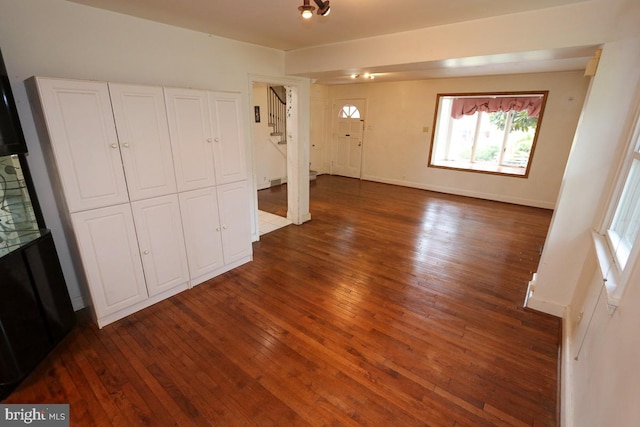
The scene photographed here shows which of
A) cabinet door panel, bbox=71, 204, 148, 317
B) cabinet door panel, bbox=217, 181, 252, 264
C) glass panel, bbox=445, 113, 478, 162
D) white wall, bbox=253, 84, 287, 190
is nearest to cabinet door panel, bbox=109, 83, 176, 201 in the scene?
cabinet door panel, bbox=71, 204, 148, 317

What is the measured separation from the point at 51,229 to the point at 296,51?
3124 millimetres

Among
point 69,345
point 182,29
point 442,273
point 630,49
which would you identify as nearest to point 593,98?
point 630,49

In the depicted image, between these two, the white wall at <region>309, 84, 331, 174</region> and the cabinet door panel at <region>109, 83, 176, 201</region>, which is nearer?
the cabinet door panel at <region>109, 83, 176, 201</region>

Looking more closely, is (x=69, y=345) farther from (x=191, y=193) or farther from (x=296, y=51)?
(x=296, y=51)

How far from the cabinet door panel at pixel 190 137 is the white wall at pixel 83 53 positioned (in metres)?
0.43

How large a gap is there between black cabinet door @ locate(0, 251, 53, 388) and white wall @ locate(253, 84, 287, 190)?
4.50m

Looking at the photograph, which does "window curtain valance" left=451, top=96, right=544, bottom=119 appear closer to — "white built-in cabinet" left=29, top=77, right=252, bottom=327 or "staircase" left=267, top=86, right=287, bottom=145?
"staircase" left=267, top=86, right=287, bottom=145

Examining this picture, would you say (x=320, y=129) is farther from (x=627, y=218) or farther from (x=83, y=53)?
(x=627, y=218)

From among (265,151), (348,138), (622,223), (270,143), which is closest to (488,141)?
(348,138)

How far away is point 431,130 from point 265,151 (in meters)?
3.79

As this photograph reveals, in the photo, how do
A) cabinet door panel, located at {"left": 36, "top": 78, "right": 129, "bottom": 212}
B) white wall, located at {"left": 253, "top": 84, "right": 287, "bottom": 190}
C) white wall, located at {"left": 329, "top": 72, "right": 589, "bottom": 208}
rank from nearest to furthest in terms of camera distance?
cabinet door panel, located at {"left": 36, "top": 78, "right": 129, "bottom": 212} < white wall, located at {"left": 329, "top": 72, "right": 589, "bottom": 208} < white wall, located at {"left": 253, "top": 84, "right": 287, "bottom": 190}

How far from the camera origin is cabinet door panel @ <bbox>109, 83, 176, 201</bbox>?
7.08 ft

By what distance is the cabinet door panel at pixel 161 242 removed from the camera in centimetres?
241

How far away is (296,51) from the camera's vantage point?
360cm
